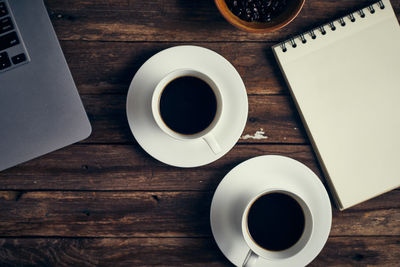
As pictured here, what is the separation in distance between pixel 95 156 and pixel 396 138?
0.75 meters

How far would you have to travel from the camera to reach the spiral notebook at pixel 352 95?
2.48 ft

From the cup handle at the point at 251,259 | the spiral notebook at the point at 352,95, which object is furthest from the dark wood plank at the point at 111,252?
the spiral notebook at the point at 352,95

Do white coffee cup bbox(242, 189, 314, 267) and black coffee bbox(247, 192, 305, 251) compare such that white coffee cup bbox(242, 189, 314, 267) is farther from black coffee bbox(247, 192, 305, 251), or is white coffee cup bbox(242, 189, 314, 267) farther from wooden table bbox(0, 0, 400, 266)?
wooden table bbox(0, 0, 400, 266)

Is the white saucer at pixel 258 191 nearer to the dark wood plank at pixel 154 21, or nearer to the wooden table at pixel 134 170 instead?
the wooden table at pixel 134 170

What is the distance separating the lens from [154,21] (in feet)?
2.52

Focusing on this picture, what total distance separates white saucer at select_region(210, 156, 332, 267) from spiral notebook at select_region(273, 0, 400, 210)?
6 centimetres

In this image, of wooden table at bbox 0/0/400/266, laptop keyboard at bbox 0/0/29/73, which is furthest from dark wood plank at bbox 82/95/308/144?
laptop keyboard at bbox 0/0/29/73

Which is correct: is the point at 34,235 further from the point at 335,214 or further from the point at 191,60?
the point at 335,214

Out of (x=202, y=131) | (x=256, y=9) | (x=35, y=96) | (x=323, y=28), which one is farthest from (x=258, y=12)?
(x=35, y=96)

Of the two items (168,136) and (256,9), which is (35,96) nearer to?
(168,136)

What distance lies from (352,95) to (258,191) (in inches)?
13.1

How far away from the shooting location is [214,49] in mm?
772

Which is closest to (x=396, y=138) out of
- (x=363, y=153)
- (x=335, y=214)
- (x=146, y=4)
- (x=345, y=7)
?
(x=363, y=153)

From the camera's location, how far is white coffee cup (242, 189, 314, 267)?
67 cm
